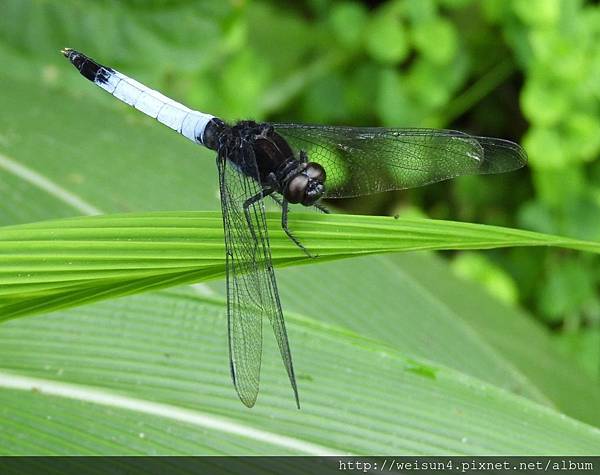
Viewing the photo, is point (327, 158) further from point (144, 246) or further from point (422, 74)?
point (422, 74)

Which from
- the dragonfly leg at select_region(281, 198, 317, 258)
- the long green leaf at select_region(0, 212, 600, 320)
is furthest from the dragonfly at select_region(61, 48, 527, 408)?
the long green leaf at select_region(0, 212, 600, 320)

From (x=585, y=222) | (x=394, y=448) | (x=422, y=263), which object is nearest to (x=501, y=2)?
(x=585, y=222)

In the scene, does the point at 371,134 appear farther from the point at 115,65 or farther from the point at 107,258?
the point at 115,65

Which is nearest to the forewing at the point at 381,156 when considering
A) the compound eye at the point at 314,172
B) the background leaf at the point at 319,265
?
the compound eye at the point at 314,172

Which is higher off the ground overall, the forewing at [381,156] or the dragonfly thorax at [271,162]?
the forewing at [381,156]

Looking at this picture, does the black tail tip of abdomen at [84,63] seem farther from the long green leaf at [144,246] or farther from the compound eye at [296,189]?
the long green leaf at [144,246]

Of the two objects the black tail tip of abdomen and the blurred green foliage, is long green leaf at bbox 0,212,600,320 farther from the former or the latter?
the blurred green foliage

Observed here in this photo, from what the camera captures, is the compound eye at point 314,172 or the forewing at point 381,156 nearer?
the compound eye at point 314,172

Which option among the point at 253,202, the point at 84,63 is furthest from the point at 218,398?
the point at 84,63
